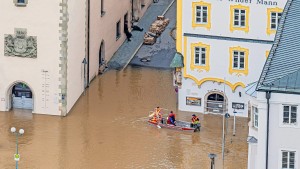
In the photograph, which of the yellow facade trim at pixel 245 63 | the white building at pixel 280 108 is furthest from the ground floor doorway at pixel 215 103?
the white building at pixel 280 108

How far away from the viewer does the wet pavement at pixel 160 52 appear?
134 metres

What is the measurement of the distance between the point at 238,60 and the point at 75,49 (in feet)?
50.0

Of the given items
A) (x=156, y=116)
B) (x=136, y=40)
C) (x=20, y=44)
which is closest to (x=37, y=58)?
(x=20, y=44)

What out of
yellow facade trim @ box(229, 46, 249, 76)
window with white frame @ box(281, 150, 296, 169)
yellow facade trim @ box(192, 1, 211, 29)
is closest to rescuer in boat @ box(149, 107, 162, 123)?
yellow facade trim @ box(229, 46, 249, 76)

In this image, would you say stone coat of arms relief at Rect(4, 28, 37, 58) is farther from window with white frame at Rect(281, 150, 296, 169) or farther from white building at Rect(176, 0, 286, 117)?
window with white frame at Rect(281, 150, 296, 169)

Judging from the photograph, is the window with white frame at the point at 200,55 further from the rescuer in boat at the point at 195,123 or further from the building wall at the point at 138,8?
the building wall at the point at 138,8

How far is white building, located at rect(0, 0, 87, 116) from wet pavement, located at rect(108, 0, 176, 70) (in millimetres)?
12560

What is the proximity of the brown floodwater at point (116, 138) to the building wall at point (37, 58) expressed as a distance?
1692 mm

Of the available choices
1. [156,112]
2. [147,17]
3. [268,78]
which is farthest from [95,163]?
[147,17]

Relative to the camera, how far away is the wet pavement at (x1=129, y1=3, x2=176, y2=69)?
5281 inches

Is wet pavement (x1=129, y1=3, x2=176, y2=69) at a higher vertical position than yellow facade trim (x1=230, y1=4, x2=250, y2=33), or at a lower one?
lower

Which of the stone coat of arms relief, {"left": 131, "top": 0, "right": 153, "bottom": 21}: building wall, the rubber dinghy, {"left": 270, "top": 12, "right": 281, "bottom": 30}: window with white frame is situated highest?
{"left": 131, "top": 0, "right": 153, "bottom": 21}: building wall

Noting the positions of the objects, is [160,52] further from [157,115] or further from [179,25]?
[157,115]

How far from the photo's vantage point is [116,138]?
114812mm
